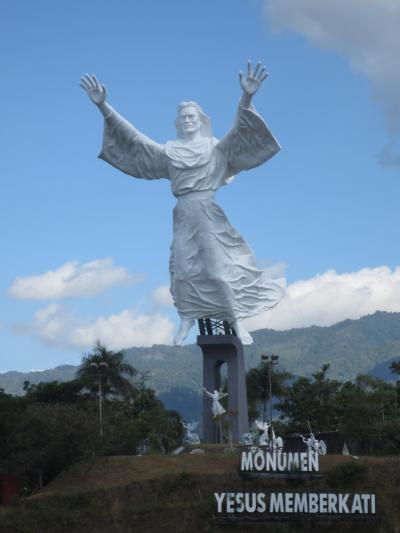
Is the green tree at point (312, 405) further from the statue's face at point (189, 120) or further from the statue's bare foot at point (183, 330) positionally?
the statue's face at point (189, 120)

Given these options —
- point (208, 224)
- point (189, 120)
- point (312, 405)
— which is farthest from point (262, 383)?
point (189, 120)

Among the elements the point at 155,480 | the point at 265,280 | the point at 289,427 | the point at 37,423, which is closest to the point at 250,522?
the point at 155,480

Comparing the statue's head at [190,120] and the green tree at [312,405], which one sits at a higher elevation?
the statue's head at [190,120]

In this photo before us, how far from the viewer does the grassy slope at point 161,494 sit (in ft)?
94.9

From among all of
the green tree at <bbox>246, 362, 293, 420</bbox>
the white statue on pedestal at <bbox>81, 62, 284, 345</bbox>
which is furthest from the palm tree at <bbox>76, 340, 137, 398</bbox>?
the white statue on pedestal at <bbox>81, 62, 284, 345</bbox>

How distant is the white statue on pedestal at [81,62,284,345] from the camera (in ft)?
116

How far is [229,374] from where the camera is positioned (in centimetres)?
3622

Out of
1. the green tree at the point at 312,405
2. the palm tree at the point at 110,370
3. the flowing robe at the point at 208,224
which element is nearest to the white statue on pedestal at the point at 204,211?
the flowing robe at the point at 208,224

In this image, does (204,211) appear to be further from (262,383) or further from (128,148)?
(262,383)

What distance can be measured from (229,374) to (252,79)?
35.7 ft

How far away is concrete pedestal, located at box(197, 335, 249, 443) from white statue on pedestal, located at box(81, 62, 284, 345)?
2.49 feet

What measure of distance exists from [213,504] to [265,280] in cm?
1055

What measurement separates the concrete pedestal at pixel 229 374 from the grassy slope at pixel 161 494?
364cm

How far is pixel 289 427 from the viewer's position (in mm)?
56438
